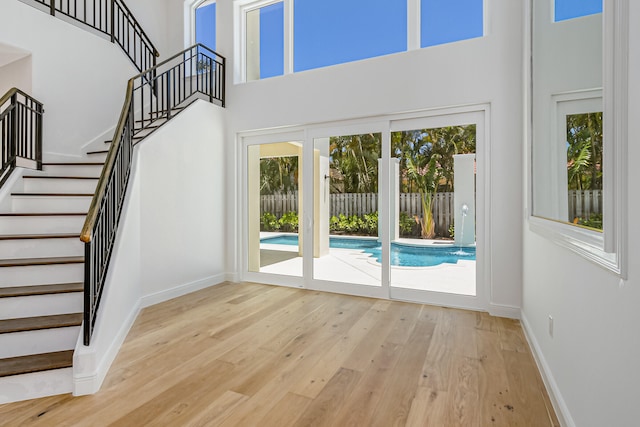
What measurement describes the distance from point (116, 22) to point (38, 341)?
5.21 metres

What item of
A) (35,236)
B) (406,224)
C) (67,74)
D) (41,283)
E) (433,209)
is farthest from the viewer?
(67,74)

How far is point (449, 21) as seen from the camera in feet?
12.6

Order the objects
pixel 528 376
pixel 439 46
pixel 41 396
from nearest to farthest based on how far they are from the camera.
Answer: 1. pixel 41 396
2. pixel 528 376
3. pixel 439 46

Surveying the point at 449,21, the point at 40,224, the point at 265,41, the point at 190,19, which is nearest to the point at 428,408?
the point at 40,224

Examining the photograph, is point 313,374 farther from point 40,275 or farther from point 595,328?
point 40,275

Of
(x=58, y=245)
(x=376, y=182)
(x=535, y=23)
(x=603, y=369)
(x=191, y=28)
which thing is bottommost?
(x=603, y=369)

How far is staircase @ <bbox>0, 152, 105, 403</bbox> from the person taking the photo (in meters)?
Result: 2.13

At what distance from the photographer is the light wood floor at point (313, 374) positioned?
6.21ft

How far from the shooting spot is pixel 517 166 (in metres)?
3.45

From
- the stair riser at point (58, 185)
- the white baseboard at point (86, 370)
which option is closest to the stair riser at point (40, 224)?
the stair riser at point (58, 185)

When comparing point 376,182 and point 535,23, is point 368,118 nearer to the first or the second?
point 376,182

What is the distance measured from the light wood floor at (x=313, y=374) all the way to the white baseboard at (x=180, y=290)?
13.8 inches

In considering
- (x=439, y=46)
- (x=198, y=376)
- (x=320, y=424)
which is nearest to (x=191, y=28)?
(x=439, y=46)

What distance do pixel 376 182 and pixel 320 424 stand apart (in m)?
2.97
